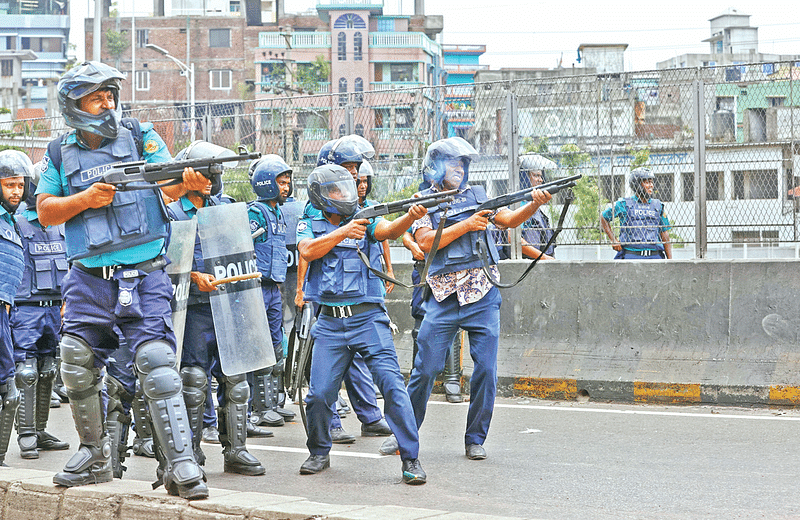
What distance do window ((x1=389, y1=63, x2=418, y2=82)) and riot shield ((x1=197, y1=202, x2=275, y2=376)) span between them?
68958 millimetres

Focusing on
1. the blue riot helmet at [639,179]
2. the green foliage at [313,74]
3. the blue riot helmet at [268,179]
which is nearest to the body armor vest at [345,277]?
the blue riot helmet at [268,179]

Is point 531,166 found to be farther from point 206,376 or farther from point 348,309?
point 206,376

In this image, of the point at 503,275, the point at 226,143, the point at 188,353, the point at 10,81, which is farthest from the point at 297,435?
the point at 10,81

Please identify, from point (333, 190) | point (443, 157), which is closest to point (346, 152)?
point (443, 157)

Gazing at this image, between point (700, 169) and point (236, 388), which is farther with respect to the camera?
point (700, 169)

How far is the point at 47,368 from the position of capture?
8547 millimetres

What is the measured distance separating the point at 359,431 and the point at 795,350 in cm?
365

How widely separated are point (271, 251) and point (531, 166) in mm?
2920

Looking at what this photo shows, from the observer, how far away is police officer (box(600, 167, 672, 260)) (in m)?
10.1

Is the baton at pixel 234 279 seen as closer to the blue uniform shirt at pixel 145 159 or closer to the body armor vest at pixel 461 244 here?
the blue uniform shirt at pixel 145 159

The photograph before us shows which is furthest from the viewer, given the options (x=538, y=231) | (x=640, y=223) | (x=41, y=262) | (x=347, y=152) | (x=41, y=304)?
(x=538, y=231)

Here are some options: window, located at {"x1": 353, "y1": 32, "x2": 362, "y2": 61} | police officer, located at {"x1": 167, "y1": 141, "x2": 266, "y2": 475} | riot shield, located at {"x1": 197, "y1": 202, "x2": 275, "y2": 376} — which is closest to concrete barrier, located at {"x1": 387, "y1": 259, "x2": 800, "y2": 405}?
police officer, located at {"x1": 167, "y1": 141, "x2": 266, "y2": 475}

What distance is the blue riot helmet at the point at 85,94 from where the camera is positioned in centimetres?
562

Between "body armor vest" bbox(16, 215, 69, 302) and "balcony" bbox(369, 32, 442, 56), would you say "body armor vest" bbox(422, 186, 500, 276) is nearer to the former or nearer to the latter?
"body armor vest" bbox(16, 215, 69, 302)
